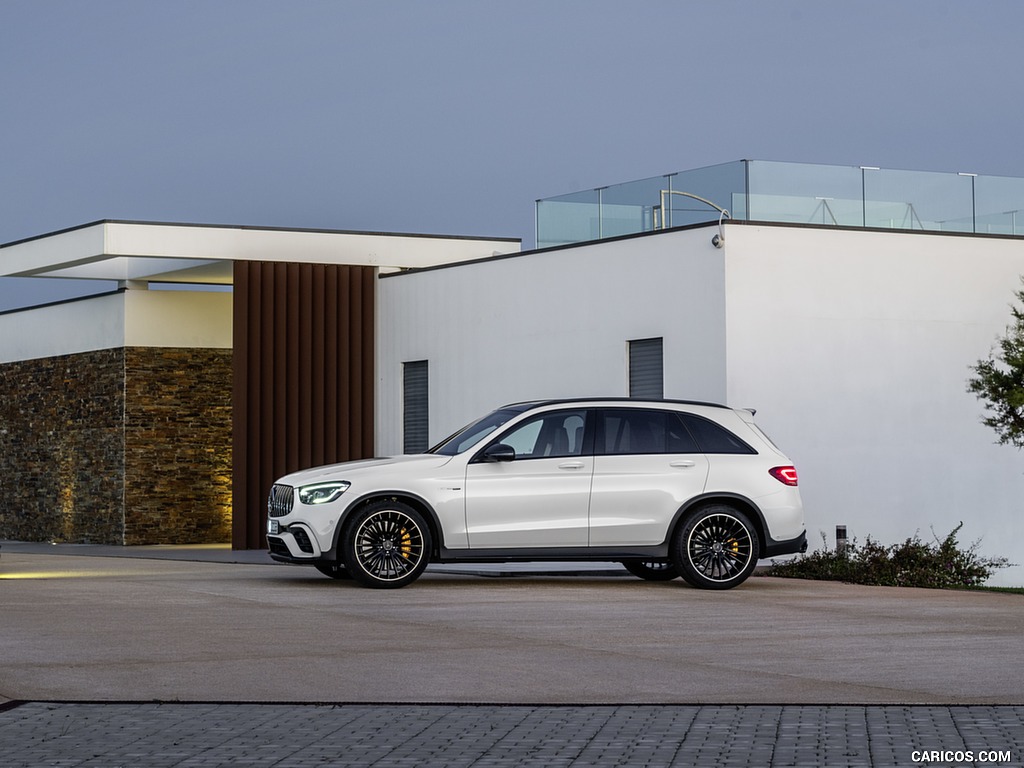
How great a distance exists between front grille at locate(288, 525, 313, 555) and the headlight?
287 millimetres

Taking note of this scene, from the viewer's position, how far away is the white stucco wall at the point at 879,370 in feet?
70.8

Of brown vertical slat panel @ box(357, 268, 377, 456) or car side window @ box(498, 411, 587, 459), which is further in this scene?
brown vertical slat panel @ box(357, 268, 377, 456)

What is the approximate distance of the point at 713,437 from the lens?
17125mm

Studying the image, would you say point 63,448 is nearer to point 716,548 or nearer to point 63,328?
point 63,328

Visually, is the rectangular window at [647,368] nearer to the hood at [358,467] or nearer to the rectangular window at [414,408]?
the rectangular window at [414,408]

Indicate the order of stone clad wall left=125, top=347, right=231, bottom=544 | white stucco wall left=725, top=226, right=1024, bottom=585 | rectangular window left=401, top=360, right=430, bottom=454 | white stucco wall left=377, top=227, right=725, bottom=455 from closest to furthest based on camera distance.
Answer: white stucco wall left=725, top=226, right=1024, bottom=585 → white stucco wall left=377, top=227, right=725, bottom=455 → rectangular window left=401, top=360, right=430, bottom=454 → stone clad wall left=125, top=347, right=231, bottom=544

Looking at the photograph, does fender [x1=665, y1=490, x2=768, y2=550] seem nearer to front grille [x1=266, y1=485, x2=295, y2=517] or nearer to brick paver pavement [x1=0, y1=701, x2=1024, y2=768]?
front grille [x1=266, y1=485, x2=295, y2=517]

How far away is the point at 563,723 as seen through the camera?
8250 mm

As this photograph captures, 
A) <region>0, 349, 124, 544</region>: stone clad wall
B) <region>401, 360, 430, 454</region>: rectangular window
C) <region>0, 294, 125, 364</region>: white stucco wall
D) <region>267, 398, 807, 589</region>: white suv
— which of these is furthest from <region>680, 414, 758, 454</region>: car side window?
<region>0, 294, 125, 364</region>: white stucco wall

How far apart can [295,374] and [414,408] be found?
1.91 metres

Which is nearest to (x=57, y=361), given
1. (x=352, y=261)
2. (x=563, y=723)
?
(x=352, y=261)

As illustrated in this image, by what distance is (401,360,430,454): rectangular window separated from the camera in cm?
2648

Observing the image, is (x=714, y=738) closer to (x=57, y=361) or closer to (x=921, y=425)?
(x=921, y=425)

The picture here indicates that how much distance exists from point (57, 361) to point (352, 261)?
6548mm
